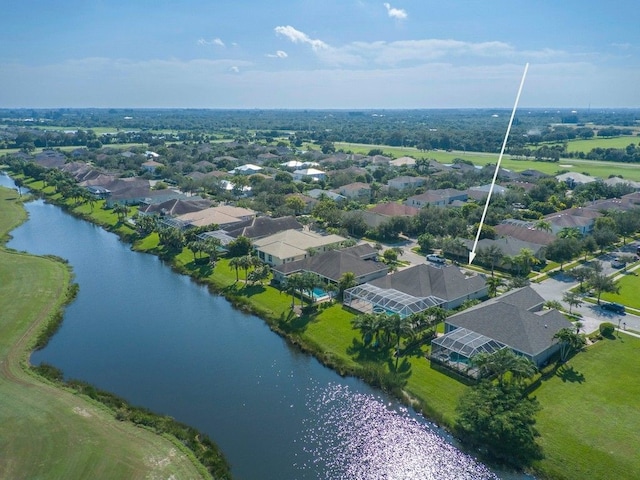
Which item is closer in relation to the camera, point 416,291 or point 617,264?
point 416,291

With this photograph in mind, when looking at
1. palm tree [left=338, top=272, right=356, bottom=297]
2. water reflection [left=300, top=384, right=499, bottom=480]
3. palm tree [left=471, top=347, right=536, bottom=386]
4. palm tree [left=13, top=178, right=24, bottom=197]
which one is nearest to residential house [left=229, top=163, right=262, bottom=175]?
palm tree [left=13, top=178, right=24, bottom=197]

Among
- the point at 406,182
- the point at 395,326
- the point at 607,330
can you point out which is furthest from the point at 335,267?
the point at 406,182

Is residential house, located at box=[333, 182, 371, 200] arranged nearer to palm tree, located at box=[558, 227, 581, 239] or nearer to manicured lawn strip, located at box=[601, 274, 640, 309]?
palm tree, located at box=[558, 227, 581, 239]

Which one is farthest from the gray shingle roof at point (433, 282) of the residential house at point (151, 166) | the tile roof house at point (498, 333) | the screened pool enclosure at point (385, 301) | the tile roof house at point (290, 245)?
the residential house at point (151, 166)

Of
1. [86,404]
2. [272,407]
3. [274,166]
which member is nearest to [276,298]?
[272,407]

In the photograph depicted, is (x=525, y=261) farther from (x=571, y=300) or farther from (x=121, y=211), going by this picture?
(x=121, y=211)

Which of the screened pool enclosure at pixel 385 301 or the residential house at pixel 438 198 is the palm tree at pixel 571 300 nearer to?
the screened pool enclosure at pixel 385 301
